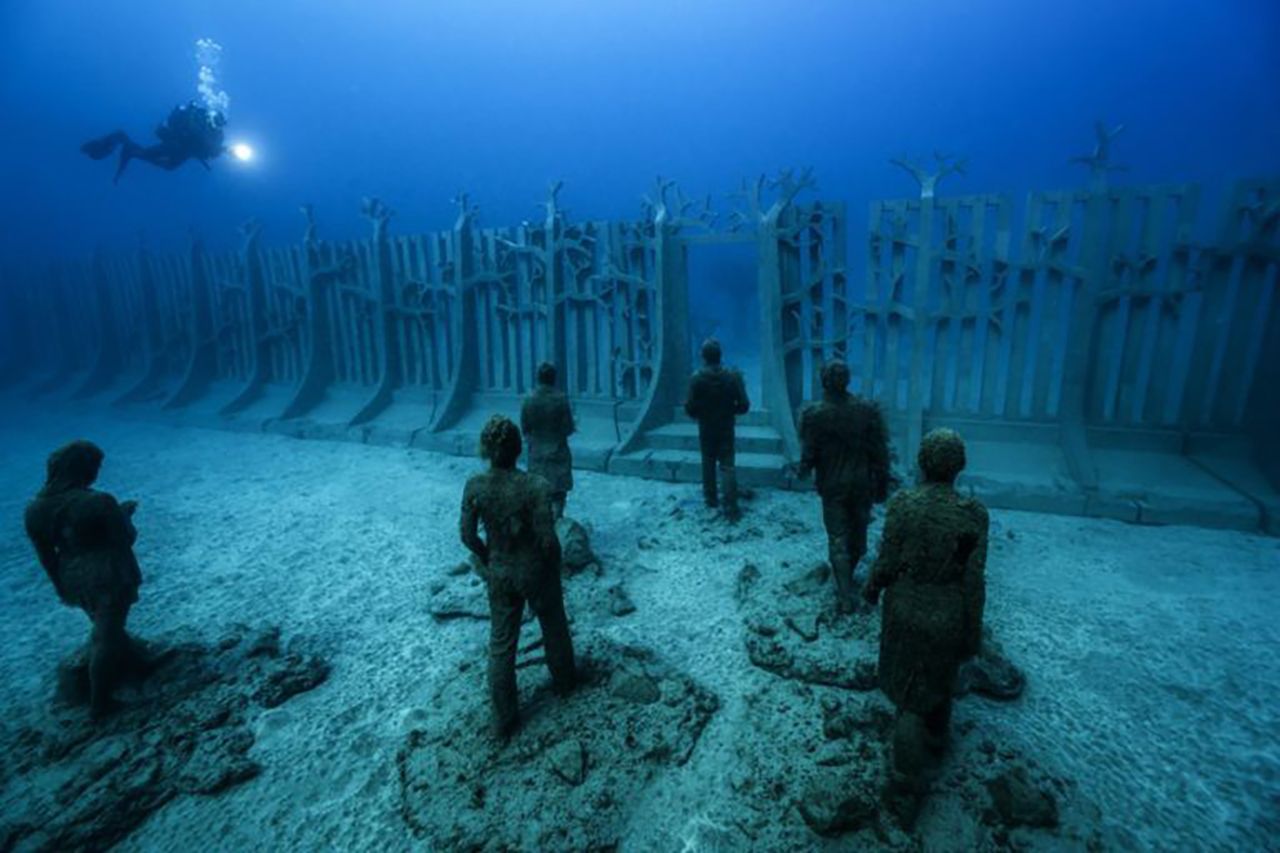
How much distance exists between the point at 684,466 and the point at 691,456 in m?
0.34

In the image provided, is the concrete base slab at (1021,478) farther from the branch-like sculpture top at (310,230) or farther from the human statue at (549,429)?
the branch-like sculpture top at (310,230)

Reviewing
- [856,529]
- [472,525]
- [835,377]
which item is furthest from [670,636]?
[835,377]

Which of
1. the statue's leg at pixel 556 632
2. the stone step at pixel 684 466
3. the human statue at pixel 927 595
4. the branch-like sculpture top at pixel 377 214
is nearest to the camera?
the human statue at pixel 927 595

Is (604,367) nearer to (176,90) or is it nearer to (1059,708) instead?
(1059,708)

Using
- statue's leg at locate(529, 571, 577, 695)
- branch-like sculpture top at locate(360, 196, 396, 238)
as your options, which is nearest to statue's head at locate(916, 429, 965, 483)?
statue's leg at locate(529, 571, 577, 695)

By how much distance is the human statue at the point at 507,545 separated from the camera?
11.5 ft

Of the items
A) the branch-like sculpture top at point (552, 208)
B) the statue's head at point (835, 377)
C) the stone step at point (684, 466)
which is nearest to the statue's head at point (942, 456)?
the statue's head at point (835, 377)

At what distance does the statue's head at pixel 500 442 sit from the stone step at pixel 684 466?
4644mm

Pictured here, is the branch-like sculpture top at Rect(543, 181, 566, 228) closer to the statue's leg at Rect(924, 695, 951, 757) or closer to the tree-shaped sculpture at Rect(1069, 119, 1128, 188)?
the tree-shaped sculpture at Rect(1069, 119, 1128, 188)

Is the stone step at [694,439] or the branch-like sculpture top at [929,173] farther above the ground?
the branch-like sculpture top at [929,173]

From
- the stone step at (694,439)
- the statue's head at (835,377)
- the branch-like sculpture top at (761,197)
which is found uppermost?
the branch-like sculpture top at (761,197)

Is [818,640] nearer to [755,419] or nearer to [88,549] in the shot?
[755,419]

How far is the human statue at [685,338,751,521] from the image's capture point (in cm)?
674

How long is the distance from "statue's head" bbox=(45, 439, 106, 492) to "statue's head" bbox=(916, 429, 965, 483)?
5231mm
